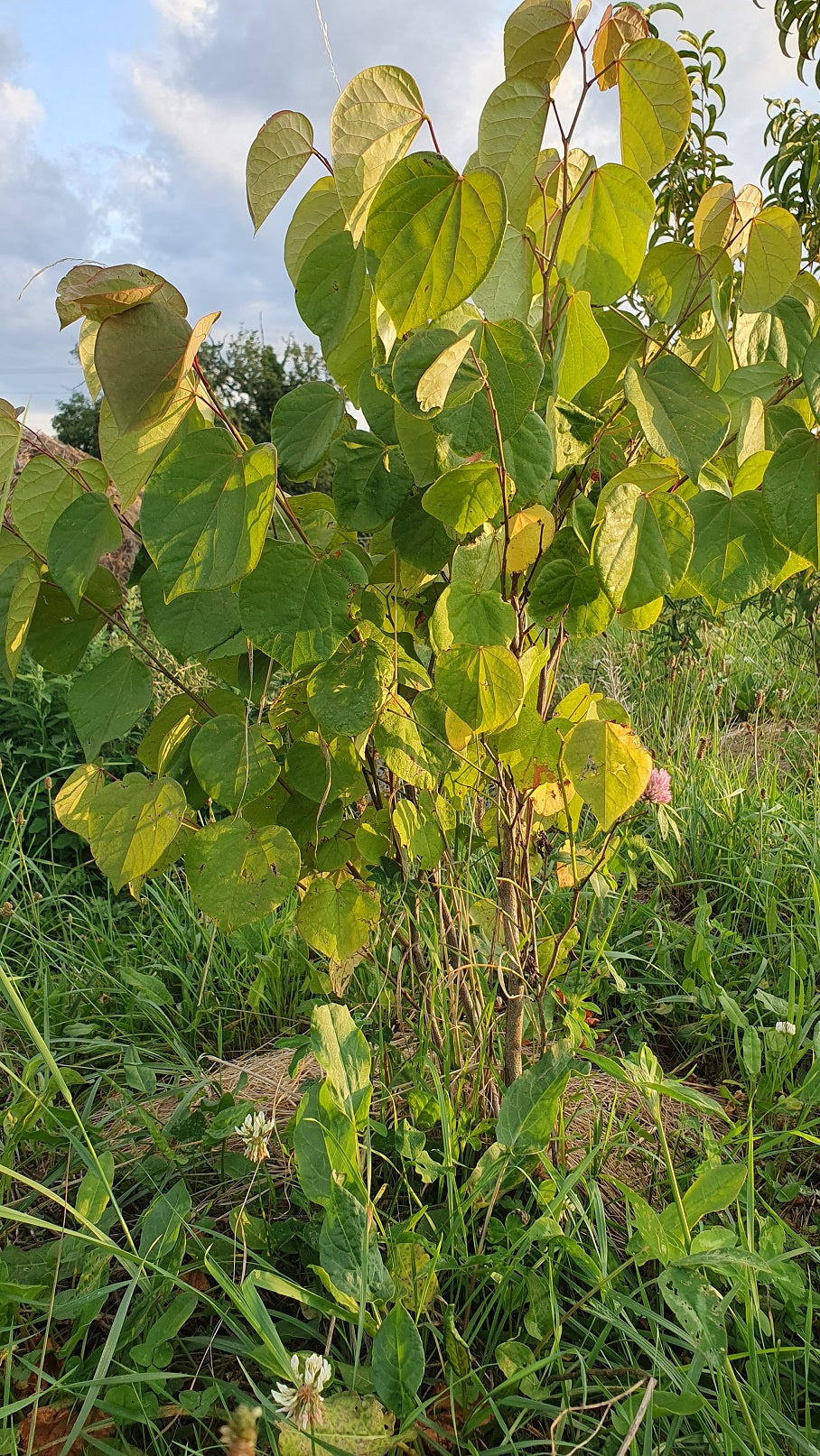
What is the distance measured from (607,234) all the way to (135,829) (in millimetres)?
738

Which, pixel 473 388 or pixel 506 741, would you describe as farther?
pixel 506 741

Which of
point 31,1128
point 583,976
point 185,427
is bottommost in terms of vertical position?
point 31,1128

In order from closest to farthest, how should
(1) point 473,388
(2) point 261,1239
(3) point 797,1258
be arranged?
1. (1) point 473,388
2. (2) point 261,1239
3. (3) point 797,1258

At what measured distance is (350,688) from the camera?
89 cm

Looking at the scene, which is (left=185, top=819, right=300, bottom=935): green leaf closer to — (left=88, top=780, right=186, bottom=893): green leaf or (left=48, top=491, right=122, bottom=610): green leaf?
(left=88, top=780, right=186, bottom=893): green leaf

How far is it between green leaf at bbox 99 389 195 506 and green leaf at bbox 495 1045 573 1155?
763mm

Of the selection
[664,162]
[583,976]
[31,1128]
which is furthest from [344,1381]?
[664,162]

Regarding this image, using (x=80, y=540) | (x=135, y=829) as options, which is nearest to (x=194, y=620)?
(x=80, y=540)

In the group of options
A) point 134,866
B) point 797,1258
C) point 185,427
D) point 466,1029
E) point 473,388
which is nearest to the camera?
point 473,388

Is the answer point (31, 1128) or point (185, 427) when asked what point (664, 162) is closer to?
point (185, 427)

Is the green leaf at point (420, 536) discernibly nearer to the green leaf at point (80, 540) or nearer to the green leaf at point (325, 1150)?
the green leaf at point (80, 540)

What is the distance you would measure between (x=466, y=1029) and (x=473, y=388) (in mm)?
939

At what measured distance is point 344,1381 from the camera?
92cm

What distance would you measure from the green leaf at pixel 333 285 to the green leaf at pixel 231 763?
397mm
